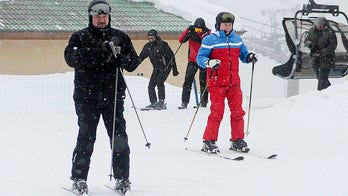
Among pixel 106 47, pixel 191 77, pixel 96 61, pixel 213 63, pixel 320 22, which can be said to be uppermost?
pixel 106 47

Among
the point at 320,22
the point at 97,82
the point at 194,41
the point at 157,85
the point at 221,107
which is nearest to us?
the point at 97,82

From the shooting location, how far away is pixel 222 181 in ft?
24.7

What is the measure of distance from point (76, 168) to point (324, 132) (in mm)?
5630

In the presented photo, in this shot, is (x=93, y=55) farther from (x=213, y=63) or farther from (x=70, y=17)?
(x=70, y=17)

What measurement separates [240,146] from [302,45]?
6.27 m

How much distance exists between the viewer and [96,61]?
21.2 feet

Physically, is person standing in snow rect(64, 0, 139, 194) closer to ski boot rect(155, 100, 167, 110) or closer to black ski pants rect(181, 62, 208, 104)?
black ski pants rect(181, 62, 208, 104)

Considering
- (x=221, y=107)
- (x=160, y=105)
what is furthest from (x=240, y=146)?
Result: (x=160, y=105)

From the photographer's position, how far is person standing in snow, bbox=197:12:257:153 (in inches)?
359

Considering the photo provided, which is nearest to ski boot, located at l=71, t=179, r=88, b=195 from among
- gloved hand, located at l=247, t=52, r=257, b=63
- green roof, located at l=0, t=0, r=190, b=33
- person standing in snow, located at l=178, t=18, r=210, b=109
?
gloved hand, located at l=247, t=52, r=257, b=63

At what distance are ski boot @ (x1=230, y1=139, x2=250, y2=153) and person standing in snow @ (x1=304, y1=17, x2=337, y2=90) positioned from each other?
579 centimetres

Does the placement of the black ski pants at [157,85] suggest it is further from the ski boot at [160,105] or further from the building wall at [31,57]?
the building wall at [31,57]

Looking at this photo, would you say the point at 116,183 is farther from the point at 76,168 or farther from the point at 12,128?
the point at 12,128

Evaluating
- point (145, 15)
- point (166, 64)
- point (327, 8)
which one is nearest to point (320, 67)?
point (327, 8)
